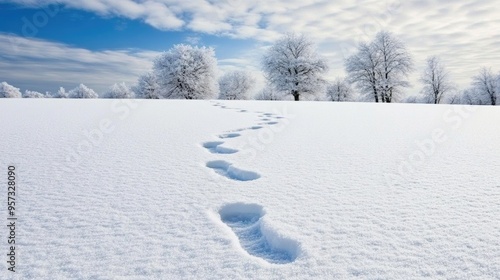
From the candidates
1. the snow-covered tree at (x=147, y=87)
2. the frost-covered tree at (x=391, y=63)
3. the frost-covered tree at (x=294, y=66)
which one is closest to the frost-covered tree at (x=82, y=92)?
the snow-covered tree at (x=147, y=87)

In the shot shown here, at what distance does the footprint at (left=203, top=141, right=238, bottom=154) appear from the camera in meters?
2.74

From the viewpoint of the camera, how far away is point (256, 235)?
1261 millimetres

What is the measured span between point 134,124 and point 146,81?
37.1 metres

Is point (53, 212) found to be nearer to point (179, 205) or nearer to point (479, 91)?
point (179, 205)

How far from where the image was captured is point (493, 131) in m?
3.56

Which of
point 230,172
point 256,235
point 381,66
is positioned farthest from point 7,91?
point 256,235

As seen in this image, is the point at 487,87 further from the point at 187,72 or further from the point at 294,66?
the point at 187,72

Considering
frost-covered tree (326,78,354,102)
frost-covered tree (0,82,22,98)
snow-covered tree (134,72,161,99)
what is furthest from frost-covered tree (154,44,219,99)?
frost-covered tree (0,82,22,98)

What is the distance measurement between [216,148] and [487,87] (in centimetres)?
3912

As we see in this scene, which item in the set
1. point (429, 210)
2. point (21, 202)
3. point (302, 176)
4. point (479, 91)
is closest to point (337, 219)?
point (429, 210)

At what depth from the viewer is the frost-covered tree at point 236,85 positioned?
138 feet

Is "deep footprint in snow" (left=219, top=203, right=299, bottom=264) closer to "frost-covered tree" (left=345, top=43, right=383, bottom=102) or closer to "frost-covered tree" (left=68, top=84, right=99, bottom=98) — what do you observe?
"frost-covered tree" (left=345, top=43, right=383, bottom=102)

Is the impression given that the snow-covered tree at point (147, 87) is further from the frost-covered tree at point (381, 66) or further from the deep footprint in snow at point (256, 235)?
the deep footprint in snow at point (256, 235)

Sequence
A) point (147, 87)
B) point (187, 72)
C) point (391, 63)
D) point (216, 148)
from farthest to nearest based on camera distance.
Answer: point (147, 87)
point (187, 72)
point (391, 63)
point (216, 148)
